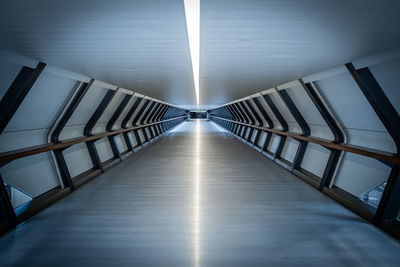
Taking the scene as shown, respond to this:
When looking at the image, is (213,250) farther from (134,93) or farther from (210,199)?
(134,93)

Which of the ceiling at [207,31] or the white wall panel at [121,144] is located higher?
the ceiling at [207,31]

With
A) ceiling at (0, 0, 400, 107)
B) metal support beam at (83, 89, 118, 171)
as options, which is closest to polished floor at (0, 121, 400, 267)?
metal support beam at (83, 89, 118, 171)

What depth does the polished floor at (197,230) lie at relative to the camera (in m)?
2.19

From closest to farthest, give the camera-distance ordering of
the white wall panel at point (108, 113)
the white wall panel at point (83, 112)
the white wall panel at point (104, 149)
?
the white wall panel at point (83, 112) < the white wall panel at point (104, 149) < the white wall panel at point (108, 113)

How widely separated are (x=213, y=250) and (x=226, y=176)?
2805 millimetres

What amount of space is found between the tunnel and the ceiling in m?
0.02

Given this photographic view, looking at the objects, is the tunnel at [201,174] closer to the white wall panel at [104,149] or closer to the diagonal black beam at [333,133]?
the diagonal black beam at [333,133]

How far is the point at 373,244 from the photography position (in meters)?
2.45

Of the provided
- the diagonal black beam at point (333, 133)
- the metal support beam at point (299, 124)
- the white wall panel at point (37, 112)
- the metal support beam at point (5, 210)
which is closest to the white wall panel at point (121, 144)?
the white wall panel at point (37, 112)

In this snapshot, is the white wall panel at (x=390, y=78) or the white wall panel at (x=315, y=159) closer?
the white wall panel at (x=390, y=78)

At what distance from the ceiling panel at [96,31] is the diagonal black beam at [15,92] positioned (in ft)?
0.99

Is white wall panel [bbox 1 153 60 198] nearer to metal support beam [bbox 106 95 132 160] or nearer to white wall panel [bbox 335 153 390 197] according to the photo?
metal support beam [bbox 106 95 132 160]

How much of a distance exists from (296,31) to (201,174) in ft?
12.7

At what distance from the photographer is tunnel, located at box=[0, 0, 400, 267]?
5.78 feet
